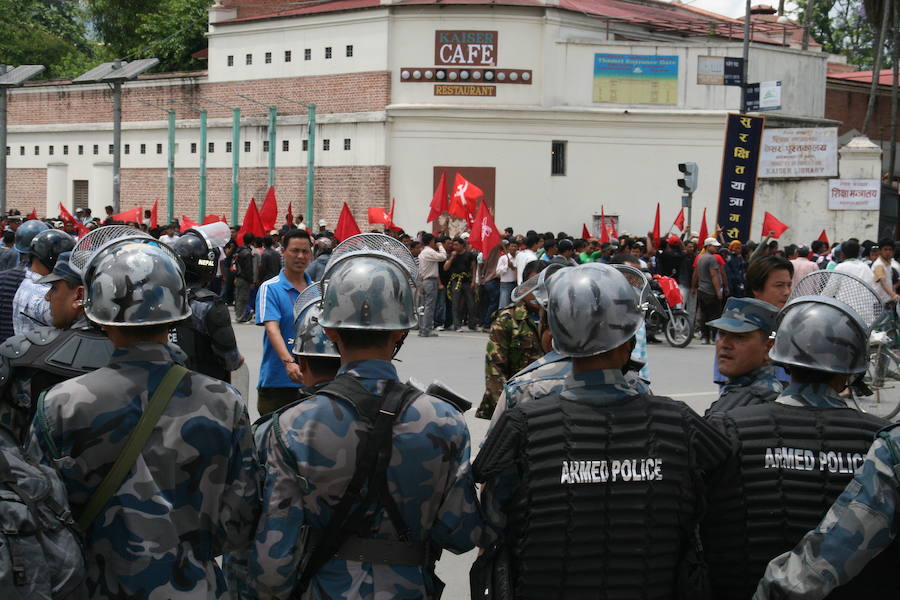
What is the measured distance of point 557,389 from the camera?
3928 millimetres

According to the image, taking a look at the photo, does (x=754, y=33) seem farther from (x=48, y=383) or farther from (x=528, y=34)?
(x=48, y=383)

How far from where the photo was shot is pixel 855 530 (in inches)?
117

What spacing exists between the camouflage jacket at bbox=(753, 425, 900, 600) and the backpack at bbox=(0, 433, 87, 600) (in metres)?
1.84

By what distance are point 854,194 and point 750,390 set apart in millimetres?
29311

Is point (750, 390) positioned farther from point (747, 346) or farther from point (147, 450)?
point (147, 450)

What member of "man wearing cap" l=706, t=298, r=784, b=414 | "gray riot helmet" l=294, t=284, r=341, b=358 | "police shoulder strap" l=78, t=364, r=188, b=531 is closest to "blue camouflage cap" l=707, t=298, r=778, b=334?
"man wearing cap" l=706, t=298, r=784, b=414

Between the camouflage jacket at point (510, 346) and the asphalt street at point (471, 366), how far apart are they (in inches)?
118

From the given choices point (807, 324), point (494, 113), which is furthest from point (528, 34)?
point (807, 324)

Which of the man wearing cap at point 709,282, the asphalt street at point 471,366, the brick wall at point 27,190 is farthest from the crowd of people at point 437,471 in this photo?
the brick wall at point 27,190

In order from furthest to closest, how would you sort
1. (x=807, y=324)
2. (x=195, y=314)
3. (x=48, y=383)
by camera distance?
1. (x=195, y=314)
2. (x=48, y=383)
3. (x=807, y=324)

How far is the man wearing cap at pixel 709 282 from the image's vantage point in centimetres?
1900

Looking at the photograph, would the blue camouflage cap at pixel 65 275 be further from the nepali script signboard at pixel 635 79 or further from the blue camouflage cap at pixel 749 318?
the nepali script signboard at pixel 635 79

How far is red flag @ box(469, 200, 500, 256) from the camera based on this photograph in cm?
2156

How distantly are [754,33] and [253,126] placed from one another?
18.8 m
